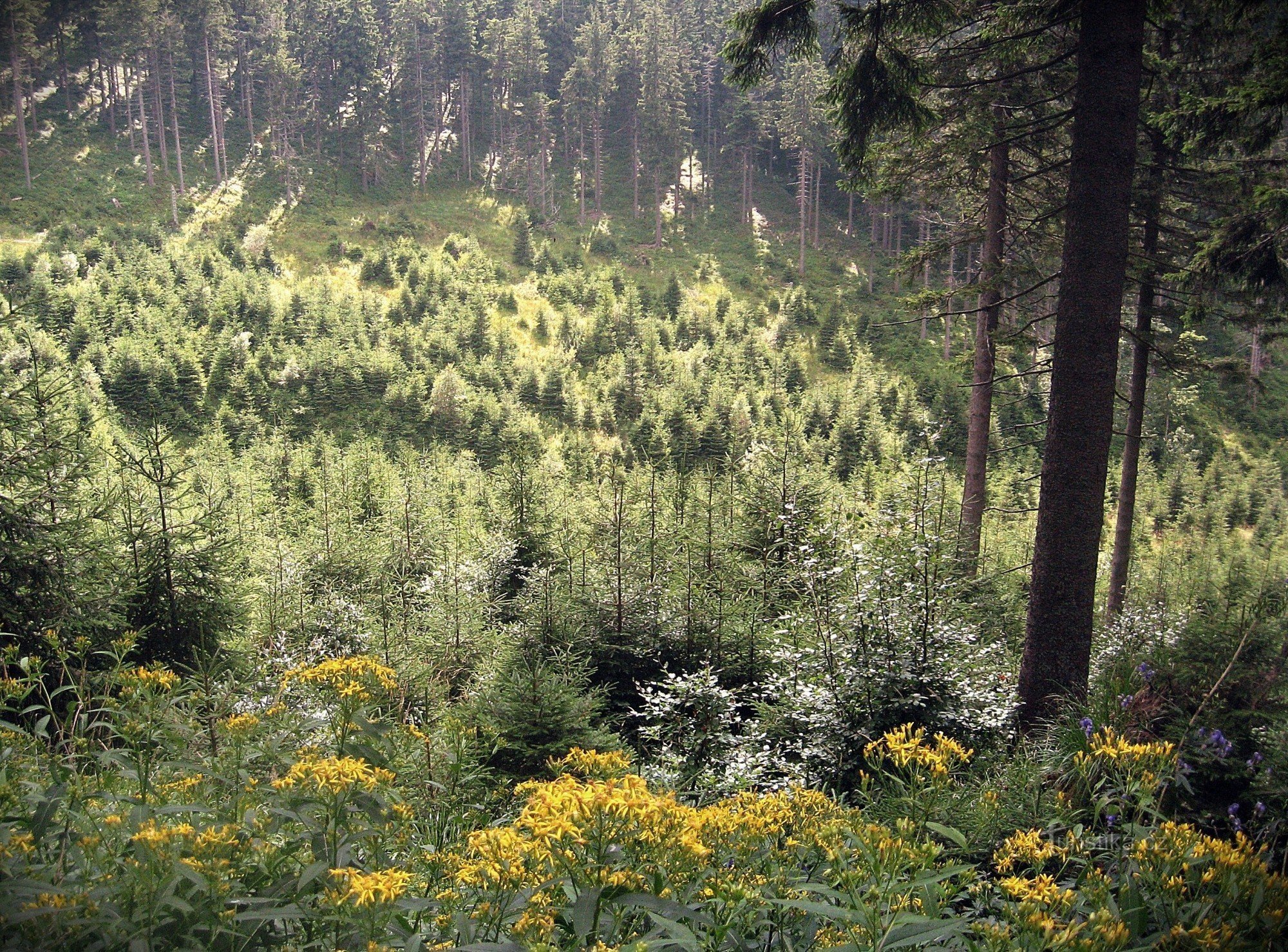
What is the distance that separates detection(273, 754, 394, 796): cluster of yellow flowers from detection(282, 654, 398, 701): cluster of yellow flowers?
0.28 meters

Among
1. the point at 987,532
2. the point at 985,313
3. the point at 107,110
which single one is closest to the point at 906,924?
the point at 985,313

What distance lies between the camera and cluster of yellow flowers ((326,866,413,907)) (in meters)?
1.45

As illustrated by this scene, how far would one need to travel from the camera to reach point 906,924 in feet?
5.55

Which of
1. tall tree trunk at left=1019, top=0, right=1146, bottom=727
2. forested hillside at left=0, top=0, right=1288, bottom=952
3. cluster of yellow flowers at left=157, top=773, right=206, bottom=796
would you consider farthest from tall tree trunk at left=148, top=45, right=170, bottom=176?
cluster of yellow flowers at left=157, top=773, right=206, bottom=796

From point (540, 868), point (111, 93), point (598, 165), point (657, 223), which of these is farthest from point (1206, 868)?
point (111, 93)

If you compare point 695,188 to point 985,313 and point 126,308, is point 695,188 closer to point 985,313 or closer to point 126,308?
point 126,308

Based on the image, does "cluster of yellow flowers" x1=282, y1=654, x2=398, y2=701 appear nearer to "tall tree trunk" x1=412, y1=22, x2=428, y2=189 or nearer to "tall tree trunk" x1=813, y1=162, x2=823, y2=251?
"tall tree trunk" x1=813, y1=162, x2=823, y2=251

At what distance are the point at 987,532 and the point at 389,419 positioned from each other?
60.6ft

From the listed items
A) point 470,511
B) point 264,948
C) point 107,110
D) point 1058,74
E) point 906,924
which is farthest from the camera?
point 107,110

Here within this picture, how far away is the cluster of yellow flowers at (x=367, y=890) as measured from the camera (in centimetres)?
145

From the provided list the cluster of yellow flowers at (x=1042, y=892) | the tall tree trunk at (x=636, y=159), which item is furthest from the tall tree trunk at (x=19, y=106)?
the cluster of yellow flowers at (x=1042, y=892)

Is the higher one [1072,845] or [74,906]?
[74,906]

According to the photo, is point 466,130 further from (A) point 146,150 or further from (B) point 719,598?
(B) point 719,598

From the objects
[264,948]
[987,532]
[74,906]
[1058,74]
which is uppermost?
[1058,74]
